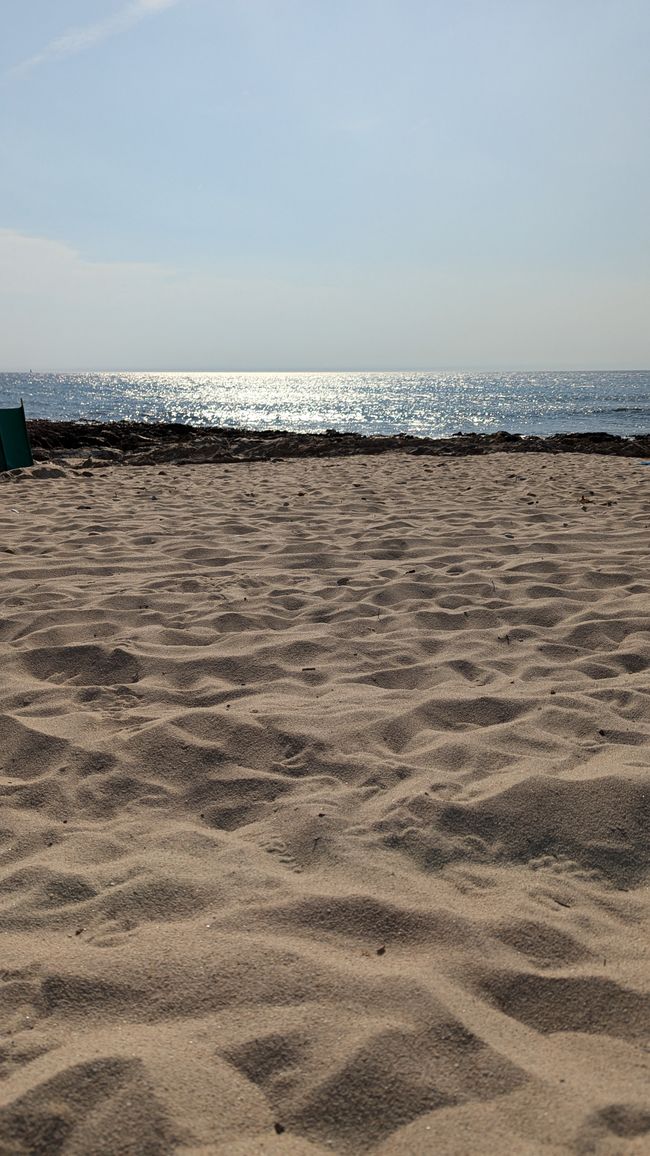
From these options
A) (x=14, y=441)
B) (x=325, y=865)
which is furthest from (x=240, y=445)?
(x=325, y=865)

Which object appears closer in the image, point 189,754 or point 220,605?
point 189,754

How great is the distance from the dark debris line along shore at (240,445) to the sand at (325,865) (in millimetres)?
8019

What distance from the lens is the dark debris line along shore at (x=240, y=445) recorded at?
1190 centimetres

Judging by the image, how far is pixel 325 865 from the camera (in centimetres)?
187

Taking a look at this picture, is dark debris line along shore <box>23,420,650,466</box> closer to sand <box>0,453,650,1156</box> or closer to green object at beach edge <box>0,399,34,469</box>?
green object at beach edge <box>0,399,34,469</box>

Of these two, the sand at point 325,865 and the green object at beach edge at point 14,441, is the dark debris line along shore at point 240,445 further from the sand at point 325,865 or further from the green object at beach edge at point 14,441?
the sand at point 325,865

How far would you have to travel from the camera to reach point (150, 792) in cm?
222

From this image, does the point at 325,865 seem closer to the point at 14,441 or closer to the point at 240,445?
the point at 14,441

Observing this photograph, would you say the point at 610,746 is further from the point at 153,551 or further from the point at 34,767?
the point at 153,551

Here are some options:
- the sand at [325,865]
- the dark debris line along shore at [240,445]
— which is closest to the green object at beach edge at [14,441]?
the dark debris line along shore at [240,445]

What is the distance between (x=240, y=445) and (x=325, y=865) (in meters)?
11.8

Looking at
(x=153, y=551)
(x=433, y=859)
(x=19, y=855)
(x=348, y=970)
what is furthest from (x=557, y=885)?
(x=153, y=551)

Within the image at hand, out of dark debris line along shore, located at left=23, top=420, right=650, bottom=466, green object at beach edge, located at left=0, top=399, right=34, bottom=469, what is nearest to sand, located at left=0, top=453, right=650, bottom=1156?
green object at beach edge, located at left=0, top=399, right=34, bottom=469

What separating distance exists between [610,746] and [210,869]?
1.34 meters
